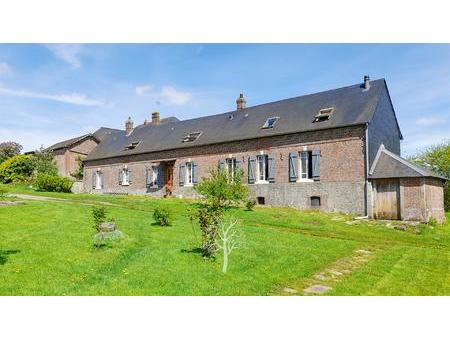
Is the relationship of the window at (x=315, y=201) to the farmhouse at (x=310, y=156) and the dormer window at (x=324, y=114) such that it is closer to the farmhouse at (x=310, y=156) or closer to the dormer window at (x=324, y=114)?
the farmhouse at (x=310, y=156)

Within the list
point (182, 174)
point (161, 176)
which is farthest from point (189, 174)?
point (161, 176)

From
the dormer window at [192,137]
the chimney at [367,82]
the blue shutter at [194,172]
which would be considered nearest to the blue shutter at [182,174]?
the blue shutter at [194,172]

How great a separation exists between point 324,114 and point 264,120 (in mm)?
5066

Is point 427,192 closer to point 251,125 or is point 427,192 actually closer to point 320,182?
point 320,182

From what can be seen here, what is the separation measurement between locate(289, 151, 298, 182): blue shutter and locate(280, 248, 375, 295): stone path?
40.6 feet

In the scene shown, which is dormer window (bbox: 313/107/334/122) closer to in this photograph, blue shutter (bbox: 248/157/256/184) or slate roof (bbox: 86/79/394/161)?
slate roof (bbox: 86/79/394/161)

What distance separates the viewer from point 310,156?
2467cm

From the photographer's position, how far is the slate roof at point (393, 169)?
20.8 m

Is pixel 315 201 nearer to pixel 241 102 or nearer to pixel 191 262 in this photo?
pixel 241 102

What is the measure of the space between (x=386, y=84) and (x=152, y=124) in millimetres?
23117

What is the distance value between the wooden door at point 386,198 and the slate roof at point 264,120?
361 cm

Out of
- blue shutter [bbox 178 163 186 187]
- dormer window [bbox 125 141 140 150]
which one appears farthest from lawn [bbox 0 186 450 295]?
dormer window [bbox 125 141 140 150]
